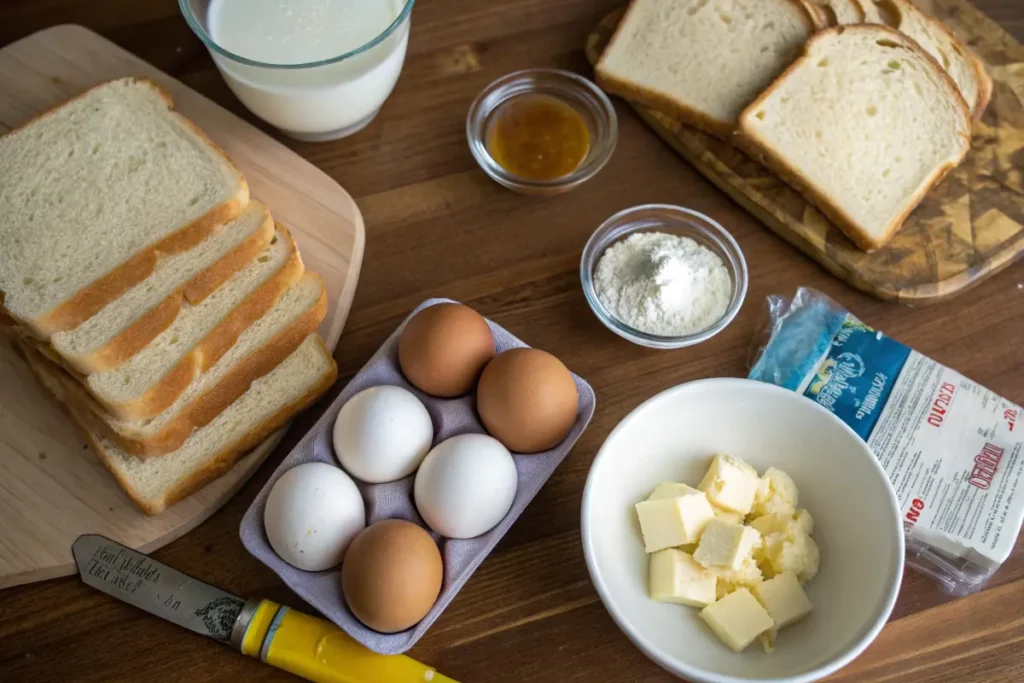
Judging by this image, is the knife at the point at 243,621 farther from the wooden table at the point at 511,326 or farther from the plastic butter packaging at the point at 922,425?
the plastic butter packaging at the point at 922,425

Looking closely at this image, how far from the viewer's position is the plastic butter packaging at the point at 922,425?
1.39 m

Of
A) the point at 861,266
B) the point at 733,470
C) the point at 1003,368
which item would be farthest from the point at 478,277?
the point at 1003,368

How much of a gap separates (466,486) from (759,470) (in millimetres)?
475

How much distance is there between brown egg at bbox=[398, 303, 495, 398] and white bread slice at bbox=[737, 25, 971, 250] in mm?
681

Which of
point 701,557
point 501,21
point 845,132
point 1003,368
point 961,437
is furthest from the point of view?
point 501,21

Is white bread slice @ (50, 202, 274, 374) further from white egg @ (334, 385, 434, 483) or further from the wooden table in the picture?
white egg @ (334, 385, 434, 483)

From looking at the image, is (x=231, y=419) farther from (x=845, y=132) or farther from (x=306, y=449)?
(x=845, y=132)

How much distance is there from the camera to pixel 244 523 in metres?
1.30

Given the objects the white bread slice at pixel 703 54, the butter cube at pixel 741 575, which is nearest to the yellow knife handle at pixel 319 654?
the butter cube at pixel 741 575

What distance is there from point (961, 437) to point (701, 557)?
0.55m

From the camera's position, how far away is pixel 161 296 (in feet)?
4.78

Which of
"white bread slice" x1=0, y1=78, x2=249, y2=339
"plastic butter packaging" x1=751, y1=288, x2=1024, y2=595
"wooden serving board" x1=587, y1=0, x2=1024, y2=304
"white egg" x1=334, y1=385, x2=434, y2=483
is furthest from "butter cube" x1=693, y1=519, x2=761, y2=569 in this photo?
"white bread slice" x1=0, y1=78, x2=249, y2=339

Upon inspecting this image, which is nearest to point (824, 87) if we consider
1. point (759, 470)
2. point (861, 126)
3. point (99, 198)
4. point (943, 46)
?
point (861, 126)

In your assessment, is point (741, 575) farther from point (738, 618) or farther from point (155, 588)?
point (155, 588)
